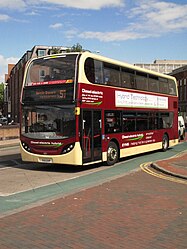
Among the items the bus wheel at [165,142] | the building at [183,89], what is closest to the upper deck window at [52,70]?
the bus wheel at [165,142]

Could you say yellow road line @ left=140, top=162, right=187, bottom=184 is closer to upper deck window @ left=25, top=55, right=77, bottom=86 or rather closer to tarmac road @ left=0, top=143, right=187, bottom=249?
tarmac road @ left=0, top=143, right=187, bottom=249

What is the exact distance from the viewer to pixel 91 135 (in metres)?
12.3

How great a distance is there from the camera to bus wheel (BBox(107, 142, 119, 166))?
44.4 ft

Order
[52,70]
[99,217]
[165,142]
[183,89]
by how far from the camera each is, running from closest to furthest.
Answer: [99,217], [52,70], [165,142], [183,89]

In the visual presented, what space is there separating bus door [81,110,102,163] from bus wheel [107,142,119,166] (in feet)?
2.51

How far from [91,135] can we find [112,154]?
1847mm

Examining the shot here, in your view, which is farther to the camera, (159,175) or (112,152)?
(112,152)

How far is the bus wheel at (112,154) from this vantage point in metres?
13.5

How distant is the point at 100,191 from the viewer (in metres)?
8.76

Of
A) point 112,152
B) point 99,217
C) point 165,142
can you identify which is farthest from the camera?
point 165,142

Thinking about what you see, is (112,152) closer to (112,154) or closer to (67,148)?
(112,154)

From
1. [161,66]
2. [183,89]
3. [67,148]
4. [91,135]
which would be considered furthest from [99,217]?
[161,66]

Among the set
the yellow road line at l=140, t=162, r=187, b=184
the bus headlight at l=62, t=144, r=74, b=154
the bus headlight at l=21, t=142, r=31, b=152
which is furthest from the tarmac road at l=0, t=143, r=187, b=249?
A: the bus headlight at l=21, t=142, r=31, b=152

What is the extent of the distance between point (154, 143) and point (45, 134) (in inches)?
286
